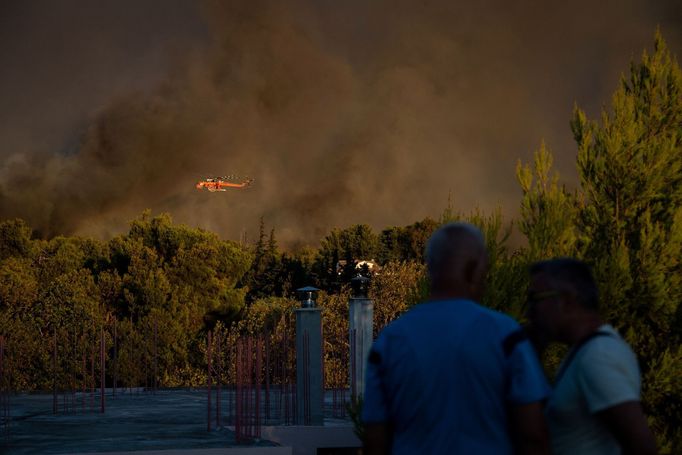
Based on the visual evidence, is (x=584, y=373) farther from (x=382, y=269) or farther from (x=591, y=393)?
(x=382, y=269)

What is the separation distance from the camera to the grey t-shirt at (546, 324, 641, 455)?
2.83m

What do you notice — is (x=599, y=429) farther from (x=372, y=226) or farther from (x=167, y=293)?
(x=372, y=226)

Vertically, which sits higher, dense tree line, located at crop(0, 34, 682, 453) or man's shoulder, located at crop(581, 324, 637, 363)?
dense tree line, located at crop(0, 34, 682, 453)

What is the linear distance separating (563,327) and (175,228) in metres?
42.5

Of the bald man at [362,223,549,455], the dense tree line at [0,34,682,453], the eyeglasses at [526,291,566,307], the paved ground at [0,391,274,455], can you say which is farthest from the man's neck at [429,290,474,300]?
the paved ground at [0,391,274,455]

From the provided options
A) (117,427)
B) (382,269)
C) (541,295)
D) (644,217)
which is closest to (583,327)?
(541,295)

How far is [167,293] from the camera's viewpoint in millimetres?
40125

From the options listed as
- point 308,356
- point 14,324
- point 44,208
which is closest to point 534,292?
point 308,356

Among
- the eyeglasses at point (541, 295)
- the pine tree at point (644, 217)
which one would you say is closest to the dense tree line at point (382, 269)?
the pine tree at point (644, 217)

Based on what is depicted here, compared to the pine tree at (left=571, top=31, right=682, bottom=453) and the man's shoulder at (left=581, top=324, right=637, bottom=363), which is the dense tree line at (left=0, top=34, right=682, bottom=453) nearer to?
the pine tree at (left=571, top=31, right=682, bottom=453)

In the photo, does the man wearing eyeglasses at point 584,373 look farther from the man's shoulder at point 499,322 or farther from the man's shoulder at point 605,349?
the man's shoulder at point 499,322

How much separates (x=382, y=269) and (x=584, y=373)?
4231cm

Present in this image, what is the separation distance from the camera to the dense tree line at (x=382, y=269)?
423 inches

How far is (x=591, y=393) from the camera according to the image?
2.85m
